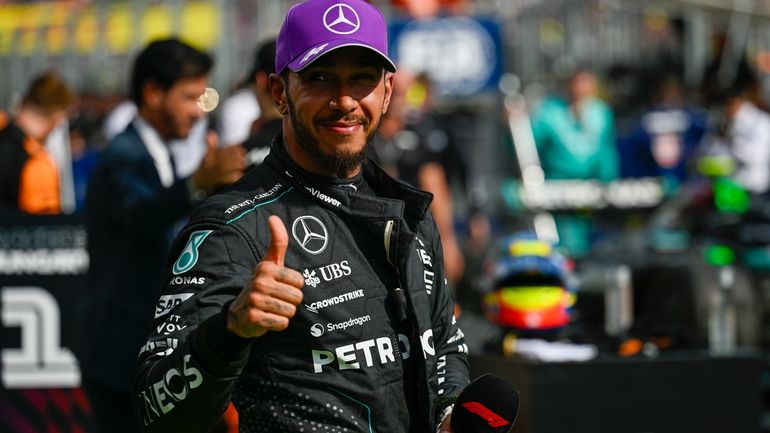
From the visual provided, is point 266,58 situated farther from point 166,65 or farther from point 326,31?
point 326,31

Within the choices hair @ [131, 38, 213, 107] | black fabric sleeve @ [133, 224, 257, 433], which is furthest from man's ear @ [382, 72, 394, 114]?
hair @ [131, 38, 213, 107]

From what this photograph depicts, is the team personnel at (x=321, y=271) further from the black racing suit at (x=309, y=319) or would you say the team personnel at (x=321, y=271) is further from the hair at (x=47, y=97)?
the hair at (x=47, y=97)

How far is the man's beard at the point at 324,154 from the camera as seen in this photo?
3357 millimetres

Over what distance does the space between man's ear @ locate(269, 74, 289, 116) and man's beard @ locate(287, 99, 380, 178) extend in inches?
2.0

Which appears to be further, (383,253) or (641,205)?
(641,205)

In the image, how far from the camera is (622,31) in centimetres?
1647

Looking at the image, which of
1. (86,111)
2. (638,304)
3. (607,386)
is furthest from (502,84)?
(607,386)

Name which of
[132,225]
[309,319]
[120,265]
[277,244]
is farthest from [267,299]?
[120,265]

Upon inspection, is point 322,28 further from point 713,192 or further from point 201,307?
point 713,192

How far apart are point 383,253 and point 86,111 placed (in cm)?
1479

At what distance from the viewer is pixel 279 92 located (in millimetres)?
3496

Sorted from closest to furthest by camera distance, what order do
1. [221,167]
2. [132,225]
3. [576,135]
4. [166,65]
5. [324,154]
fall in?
1. [324,154]
2. [221,167]
3. [132,225]
4. [166,65]
5. [576,135]

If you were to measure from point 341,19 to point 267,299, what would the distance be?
0.77 metres

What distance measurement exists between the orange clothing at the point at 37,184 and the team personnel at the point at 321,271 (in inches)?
216
